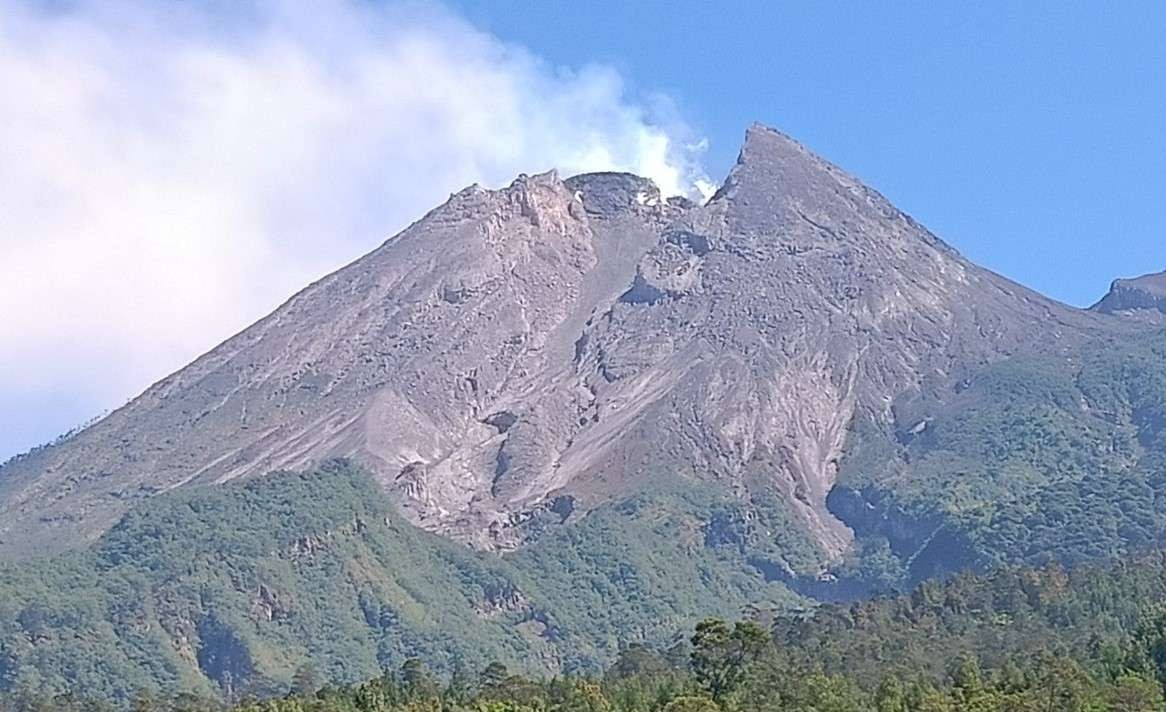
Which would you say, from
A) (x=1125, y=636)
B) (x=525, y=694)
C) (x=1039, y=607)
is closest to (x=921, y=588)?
(x=1039, y=607)

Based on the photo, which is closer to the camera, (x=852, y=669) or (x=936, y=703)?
(x=936, y=703)

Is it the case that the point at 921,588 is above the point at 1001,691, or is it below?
above

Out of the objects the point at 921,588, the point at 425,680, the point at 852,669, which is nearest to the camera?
the point at 852,669

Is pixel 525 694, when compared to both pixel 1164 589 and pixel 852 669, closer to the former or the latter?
pixel 852 669

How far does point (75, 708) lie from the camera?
15700 centimetres

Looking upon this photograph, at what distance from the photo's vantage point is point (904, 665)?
434ft

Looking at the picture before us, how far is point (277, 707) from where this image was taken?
4811 inches

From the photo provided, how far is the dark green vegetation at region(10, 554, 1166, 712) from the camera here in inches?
4264

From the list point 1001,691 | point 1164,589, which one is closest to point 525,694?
point 1001,691

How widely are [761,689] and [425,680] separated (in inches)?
1463

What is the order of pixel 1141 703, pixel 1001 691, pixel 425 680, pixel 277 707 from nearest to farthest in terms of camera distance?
1. pixel 1141 703
2. pixel 1001 691
3. pixel 277 707
4. pixel 425 680

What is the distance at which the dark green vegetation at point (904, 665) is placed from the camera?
108 metres

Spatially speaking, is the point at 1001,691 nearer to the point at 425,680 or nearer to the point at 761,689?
the point at 761,689

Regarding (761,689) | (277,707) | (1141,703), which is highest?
(277,707)
